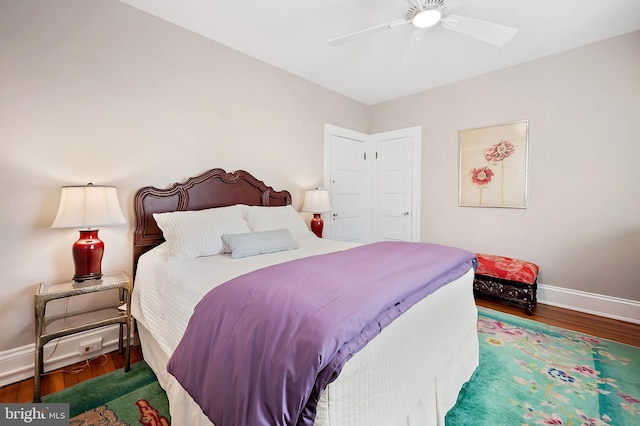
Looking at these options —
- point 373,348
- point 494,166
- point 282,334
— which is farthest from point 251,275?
point 494,166

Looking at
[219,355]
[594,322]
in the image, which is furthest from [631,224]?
[219,355]

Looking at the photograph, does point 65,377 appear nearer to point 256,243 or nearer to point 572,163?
point 256,243

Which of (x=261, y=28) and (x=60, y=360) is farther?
(x=261, y=28)

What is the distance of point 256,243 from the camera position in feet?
6.72

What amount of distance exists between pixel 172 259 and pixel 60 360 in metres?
1.07

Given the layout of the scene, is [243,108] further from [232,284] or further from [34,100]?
[232,284]

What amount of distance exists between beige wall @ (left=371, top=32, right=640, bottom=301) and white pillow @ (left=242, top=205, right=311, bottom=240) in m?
2.23

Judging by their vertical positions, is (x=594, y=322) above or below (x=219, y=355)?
below

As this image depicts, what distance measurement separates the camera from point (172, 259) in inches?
72.7

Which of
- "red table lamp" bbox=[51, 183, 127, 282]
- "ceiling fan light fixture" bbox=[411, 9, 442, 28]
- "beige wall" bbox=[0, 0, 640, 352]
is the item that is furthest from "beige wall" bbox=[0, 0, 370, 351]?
"ceiling fan light fixture" bbox=[411, 9, 442, 28]

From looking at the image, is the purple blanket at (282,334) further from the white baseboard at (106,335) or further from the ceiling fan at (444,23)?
the ceiling fan at (444,23)

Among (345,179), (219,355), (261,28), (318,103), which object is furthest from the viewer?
(345,179)

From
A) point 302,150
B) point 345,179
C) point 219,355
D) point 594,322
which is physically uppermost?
point 302,150

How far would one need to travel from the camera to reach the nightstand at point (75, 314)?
5.10 feet
